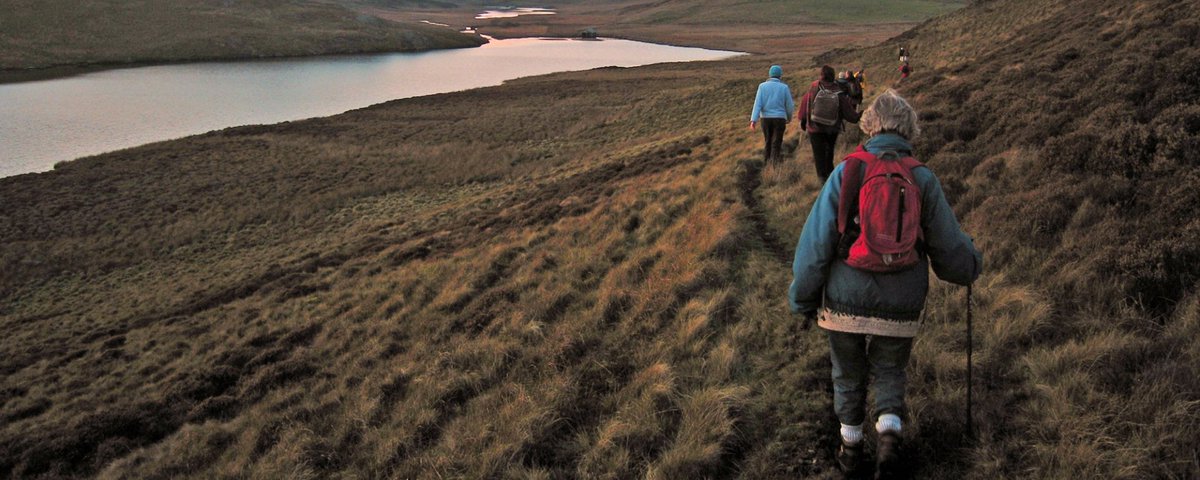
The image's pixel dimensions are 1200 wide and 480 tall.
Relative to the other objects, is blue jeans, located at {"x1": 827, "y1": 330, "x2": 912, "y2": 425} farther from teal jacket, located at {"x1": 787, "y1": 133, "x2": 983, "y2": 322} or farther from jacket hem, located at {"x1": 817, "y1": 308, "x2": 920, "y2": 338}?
teal jacket, located at {"x1": 787, "y1": 133, "x2": 983, "y2": 322}

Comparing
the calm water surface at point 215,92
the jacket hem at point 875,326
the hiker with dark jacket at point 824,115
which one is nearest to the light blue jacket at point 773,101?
the hiker with dark jacket at point 824,115

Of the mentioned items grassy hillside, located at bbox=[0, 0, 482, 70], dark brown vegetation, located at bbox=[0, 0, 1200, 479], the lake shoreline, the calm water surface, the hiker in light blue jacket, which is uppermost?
grassy hillside, located at bbox=[0, 0, 482, 70]

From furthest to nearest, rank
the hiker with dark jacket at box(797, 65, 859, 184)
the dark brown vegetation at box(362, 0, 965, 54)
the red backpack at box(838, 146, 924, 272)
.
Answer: the dark brown vegetation at box(362, 0, 965, 54), the hiker with dark jacket at box(797, 65, 859, 184), the red backpack at box(838, 146, 924, 272)

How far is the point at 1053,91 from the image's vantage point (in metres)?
10.2

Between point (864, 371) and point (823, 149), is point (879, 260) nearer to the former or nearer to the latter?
point (864, 371)

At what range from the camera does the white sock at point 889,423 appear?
3.54 m

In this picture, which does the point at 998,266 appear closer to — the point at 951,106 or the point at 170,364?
the point at 951,106

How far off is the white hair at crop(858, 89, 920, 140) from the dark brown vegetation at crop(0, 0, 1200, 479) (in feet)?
6.52

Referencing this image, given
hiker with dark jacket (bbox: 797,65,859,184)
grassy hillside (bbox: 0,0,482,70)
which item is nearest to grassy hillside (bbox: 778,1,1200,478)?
hiker with dark jacket (bbox: 797,65,859,184)

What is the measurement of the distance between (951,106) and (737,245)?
24.1 feet

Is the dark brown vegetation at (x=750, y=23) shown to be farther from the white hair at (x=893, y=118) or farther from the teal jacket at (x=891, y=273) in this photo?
the teal jacket at (x=891, y=273)

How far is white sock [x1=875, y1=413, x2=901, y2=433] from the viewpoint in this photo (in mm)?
3543

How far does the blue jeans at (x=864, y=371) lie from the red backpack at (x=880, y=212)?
0.52 meters

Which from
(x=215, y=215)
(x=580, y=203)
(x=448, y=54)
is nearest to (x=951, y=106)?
(x=580, y=203)
